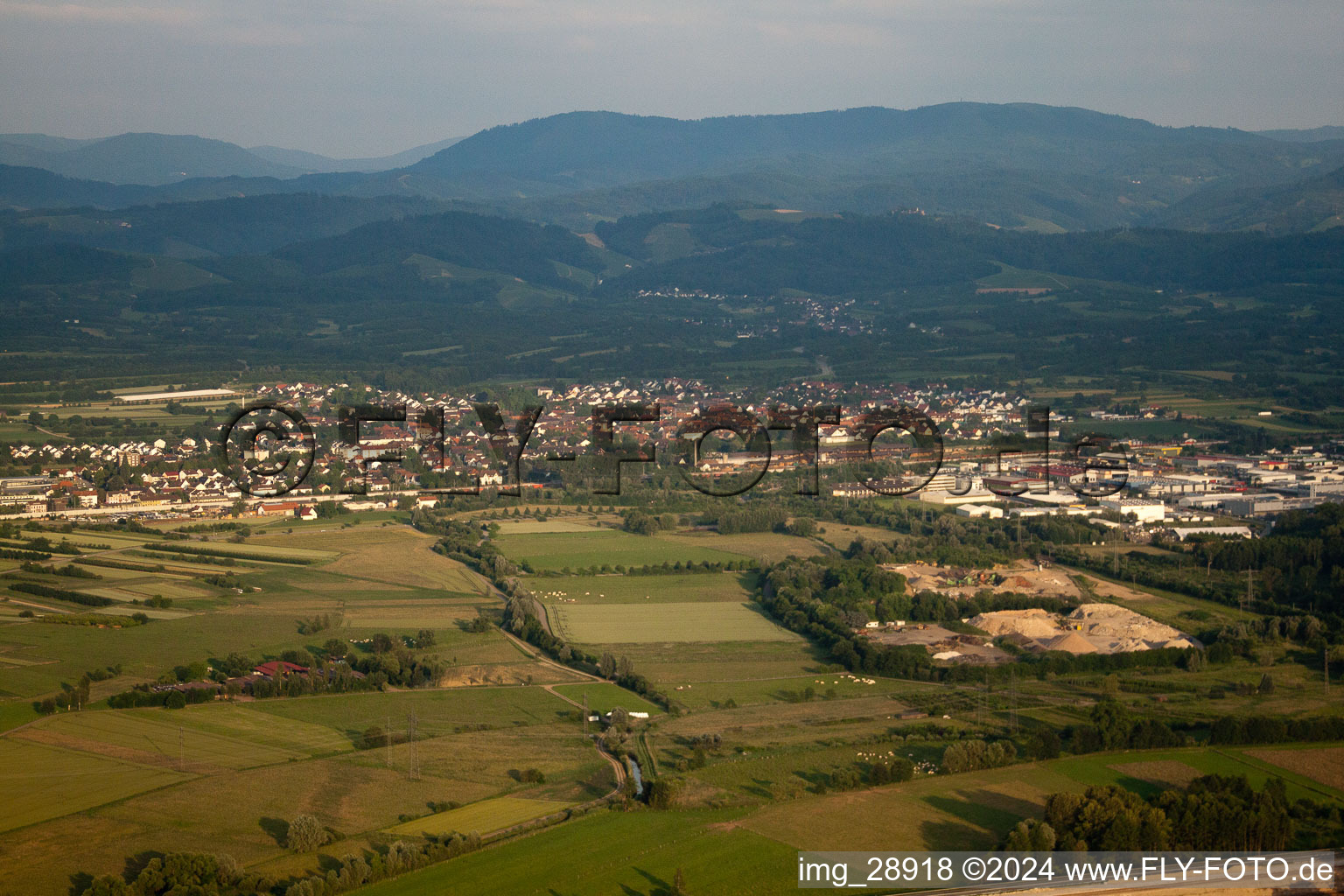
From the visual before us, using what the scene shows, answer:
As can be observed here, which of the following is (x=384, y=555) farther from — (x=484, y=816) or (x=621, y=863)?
(x=621, y=863)

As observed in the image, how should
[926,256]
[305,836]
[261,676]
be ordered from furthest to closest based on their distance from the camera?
1. [926,256]
2. [261,676]
3. [305,836]

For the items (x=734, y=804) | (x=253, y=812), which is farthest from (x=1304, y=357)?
(x=253, y=812)

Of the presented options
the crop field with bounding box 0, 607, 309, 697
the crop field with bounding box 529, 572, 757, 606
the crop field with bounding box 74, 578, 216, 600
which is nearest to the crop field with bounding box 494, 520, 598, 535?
the crop field with bounding box 529, 572, 757, 606

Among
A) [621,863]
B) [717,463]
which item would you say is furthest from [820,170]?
[621,863]

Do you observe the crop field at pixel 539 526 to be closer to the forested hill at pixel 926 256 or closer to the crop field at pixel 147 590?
the crop field at pixel 147 590

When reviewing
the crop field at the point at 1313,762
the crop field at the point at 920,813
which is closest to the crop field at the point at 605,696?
the crop field at the point at 920,813

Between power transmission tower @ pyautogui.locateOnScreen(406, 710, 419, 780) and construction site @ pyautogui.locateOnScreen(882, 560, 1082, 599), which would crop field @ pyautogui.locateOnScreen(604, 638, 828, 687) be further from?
power transmission tower @ pyautogui.locateOnScreen(406, 710, 419, 780)

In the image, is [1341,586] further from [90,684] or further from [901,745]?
[90,684]
